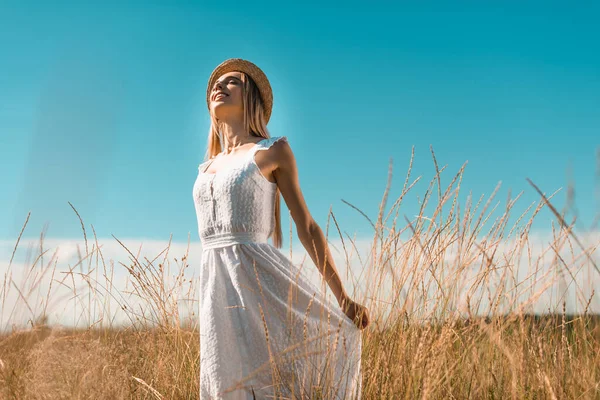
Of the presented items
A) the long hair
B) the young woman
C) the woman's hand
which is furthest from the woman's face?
the woman's hand

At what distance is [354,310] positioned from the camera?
2080 millimetres

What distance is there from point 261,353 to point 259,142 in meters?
0.88

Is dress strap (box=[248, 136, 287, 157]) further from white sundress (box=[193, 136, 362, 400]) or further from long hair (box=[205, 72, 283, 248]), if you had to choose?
long hair (box=[205, 72, 283, 248])

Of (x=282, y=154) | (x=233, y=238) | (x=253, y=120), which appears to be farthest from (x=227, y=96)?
(x=233, y=238)

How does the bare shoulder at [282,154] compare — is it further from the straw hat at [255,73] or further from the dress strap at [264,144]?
the straw hat at [255,73]

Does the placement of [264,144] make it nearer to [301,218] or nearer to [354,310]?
[301,218]

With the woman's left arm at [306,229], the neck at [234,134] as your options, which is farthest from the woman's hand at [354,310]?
the neck at [234,134]

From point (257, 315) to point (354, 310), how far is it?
365 millimetres

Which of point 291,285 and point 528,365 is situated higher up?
point 291,285

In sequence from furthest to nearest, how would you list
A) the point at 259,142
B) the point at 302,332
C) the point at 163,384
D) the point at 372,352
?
the point at 163,384
the point at 259,142
the point at 372,352
the point at 302,332

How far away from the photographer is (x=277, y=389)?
6.57 ft

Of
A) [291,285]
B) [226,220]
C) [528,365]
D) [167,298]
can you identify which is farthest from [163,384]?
[528,365]

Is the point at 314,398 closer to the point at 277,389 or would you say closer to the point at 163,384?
the point at 277,389

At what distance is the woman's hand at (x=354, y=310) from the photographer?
2066mm
